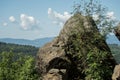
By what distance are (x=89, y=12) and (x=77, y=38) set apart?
488 centimetres

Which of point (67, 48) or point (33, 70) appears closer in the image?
point (67, 48)

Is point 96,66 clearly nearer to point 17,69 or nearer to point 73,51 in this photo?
point 73,51

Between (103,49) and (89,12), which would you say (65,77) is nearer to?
(103,49)

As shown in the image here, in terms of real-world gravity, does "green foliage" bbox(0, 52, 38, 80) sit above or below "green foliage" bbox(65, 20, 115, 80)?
below

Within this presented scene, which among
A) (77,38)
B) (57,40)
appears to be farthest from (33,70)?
(77,38)

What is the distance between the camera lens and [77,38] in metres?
46.3

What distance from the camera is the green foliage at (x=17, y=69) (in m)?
55.8

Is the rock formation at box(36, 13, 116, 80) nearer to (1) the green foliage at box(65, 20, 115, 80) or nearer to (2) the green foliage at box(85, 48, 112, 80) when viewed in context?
(1) the green foliage at box(65, 20, 115, 80)

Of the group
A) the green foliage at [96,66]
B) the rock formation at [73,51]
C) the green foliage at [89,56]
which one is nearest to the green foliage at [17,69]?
the rock formation at [73,51]

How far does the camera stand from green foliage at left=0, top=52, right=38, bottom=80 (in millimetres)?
55750

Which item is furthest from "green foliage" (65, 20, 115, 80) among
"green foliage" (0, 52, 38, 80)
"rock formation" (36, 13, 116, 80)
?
"green foliage" (0, 52, 38, 80)

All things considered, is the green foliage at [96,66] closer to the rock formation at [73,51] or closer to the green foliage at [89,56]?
the green foliage at [89,56]

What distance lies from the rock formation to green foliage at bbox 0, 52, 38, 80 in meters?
7.49

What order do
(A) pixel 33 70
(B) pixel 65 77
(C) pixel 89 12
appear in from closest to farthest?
(B) pixel 65 77 → (C) pixel 89 12 → (A) pixel 33 70
